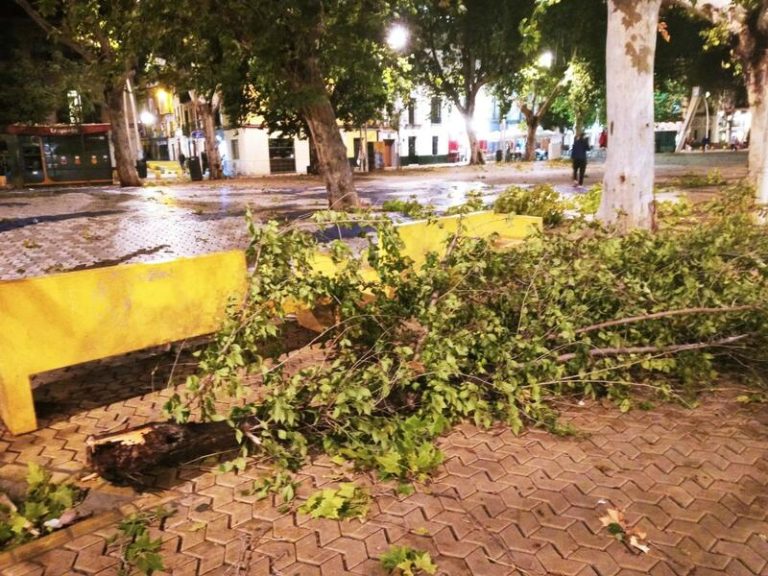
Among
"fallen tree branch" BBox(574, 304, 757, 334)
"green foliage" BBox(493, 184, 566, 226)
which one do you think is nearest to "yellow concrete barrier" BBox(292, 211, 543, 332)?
"fallen tree branch" BBox(574, 304, 757, 334)

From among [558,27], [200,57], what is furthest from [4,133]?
[558,27]

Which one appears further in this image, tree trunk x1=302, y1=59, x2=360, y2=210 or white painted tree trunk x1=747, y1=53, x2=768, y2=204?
tree trunk x1=302, y1=59, x2=360, y2=210

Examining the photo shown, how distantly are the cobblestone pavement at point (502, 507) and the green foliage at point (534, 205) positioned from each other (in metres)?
7.32

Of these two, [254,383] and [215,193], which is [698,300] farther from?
[215,193]

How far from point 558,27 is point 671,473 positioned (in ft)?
91.3

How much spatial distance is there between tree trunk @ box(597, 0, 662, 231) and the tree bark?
→ 2535cm

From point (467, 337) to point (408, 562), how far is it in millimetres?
1805

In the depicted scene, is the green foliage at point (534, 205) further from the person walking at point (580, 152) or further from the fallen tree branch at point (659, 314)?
the person walking at point (580, 152)

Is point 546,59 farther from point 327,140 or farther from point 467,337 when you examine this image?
point 467,337

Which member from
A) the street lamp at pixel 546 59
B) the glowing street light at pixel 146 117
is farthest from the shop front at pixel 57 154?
the glowing street light at pixel 146 117

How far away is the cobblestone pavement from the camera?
2.68 m

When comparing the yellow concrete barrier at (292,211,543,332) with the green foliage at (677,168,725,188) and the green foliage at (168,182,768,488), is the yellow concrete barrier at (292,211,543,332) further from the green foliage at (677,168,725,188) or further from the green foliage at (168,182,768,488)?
the green foliage at (677,168,725,188)

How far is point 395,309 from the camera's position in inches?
179

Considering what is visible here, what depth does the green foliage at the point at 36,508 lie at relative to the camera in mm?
2891
